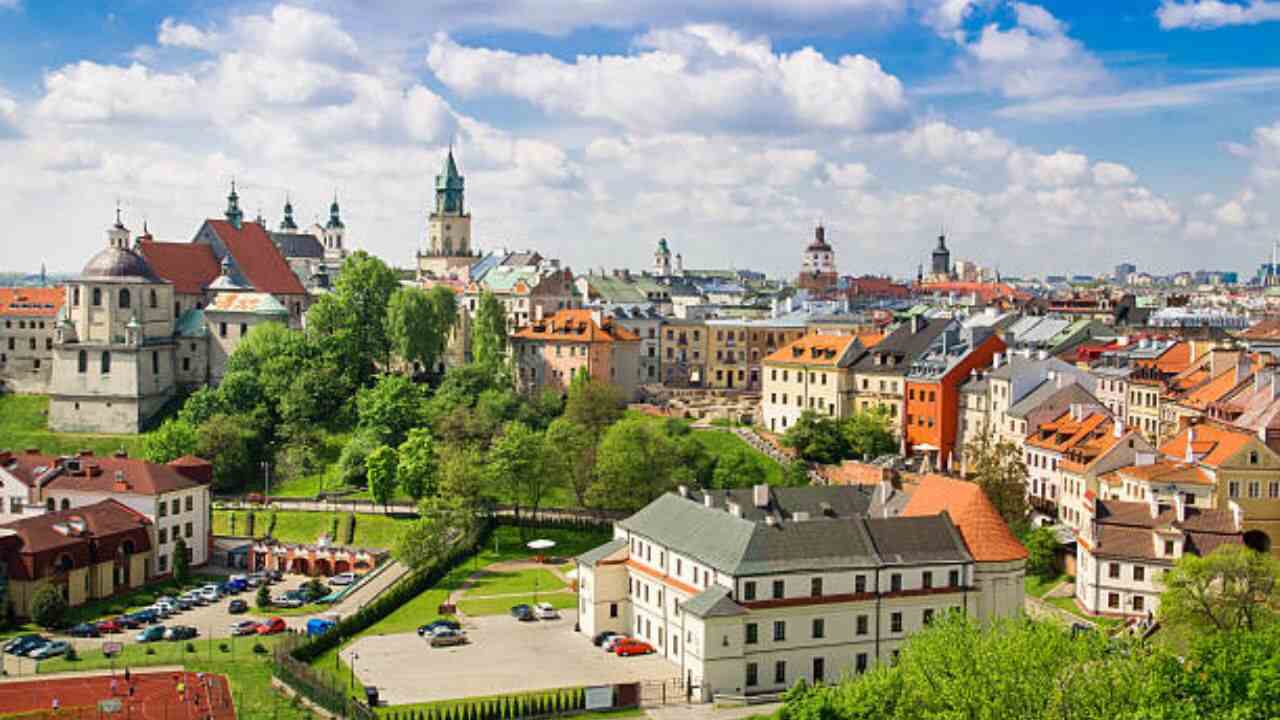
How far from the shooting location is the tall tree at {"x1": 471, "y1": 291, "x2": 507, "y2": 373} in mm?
114625

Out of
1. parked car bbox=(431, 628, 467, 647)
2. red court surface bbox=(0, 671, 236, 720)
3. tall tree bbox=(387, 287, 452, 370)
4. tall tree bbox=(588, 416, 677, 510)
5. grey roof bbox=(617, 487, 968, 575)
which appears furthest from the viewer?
tall tree bbox=(387, 287, 452, 370)

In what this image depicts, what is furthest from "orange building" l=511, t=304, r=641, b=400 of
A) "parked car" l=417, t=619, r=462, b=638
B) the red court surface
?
the red court surface

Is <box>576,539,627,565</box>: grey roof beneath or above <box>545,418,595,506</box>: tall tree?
beneath

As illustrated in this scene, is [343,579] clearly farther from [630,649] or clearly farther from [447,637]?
[630,649]

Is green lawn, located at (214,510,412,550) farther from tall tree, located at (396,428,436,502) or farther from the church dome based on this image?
the church dome

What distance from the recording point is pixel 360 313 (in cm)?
11856

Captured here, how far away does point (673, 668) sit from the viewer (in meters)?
61.6

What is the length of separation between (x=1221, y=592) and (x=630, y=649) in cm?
2578

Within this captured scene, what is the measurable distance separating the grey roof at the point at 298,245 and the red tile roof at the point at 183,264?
57.1 meters

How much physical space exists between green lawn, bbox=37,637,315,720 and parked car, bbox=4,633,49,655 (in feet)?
7.38

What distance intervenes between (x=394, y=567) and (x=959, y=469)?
39.3 meters

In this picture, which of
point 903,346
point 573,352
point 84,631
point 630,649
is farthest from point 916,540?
point 573,352

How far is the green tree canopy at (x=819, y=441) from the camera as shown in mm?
98250

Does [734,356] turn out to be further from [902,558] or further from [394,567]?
[902,558]
